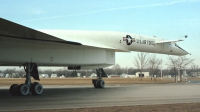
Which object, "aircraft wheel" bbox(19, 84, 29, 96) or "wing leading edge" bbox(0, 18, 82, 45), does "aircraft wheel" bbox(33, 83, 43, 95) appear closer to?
"aircraft wheel" bbox(19, 84, 29, 96)

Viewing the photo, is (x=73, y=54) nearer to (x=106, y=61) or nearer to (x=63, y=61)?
(x=63, y=61)

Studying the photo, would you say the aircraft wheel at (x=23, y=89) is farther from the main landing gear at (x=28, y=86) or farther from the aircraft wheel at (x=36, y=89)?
the aircraft wheel at (x=36, y=89)

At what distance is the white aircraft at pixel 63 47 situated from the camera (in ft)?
46.3

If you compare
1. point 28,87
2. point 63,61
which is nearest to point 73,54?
point 63,61

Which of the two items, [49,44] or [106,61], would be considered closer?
[49,44]

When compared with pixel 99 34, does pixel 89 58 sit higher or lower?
lower

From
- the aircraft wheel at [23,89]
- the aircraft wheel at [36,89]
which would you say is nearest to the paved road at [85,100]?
the aircraft wheel at [36,89]

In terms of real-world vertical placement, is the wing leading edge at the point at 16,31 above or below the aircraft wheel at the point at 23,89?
above

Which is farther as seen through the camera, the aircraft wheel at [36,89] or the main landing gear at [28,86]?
the aircraft wheel at [36,89]

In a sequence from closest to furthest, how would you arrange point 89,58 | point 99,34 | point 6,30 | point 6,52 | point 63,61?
1. point 6,30
2. point 6,52
3. point 63,61
4. point 89,58
5. point 99,34

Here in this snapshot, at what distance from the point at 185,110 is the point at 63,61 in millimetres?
10138

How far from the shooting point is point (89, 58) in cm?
2027

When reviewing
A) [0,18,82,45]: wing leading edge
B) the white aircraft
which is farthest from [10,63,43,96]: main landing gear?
[0,18,82,45]: wing leading edge

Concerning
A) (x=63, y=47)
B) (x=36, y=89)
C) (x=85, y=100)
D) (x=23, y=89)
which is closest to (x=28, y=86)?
(x=23, y=89)
